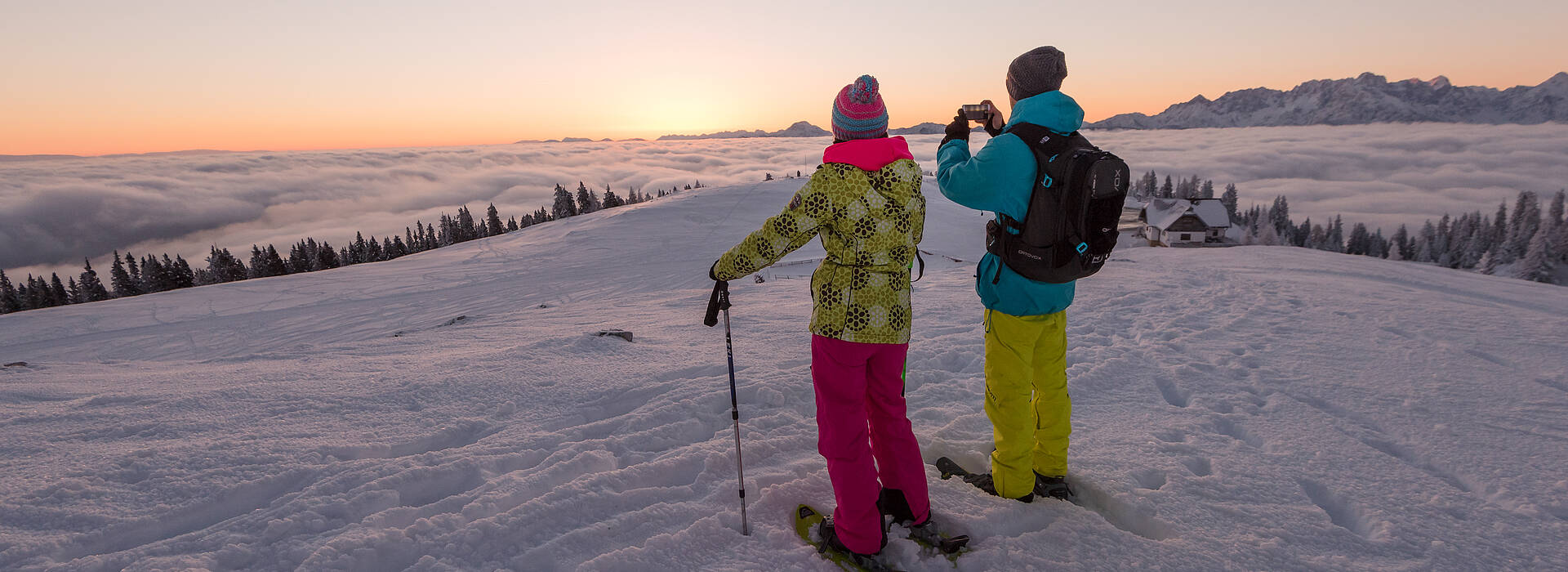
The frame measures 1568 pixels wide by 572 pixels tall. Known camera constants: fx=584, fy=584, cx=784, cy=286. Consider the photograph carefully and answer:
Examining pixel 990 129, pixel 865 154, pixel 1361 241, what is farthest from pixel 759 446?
pixel 1361 241

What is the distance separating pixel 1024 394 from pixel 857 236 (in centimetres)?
157

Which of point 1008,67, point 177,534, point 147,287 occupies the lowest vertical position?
point 147,287

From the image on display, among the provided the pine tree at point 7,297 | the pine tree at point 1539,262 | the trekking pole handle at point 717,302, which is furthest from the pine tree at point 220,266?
the pine tree at point 1539,262

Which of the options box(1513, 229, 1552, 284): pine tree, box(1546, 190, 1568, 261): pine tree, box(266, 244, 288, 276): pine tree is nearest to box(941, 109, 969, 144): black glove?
box(1513, 229, 1552, 284): pine tree

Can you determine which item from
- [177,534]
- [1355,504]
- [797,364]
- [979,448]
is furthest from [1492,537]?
[177,534]

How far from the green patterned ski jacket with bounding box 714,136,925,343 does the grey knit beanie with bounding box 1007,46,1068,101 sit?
0.95m

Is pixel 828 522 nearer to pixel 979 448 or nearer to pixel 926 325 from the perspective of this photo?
pixel 979 448

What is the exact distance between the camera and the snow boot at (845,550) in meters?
3.16

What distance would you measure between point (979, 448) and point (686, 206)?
45.4 metres

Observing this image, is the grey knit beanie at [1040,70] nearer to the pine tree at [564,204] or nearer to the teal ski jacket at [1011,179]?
the teal ski jacket at [1011,179]

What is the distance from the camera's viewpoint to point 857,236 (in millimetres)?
3035

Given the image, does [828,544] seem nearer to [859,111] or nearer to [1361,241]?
[859,111]

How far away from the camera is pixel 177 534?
3475 millimetres

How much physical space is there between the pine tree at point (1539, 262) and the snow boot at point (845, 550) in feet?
196
